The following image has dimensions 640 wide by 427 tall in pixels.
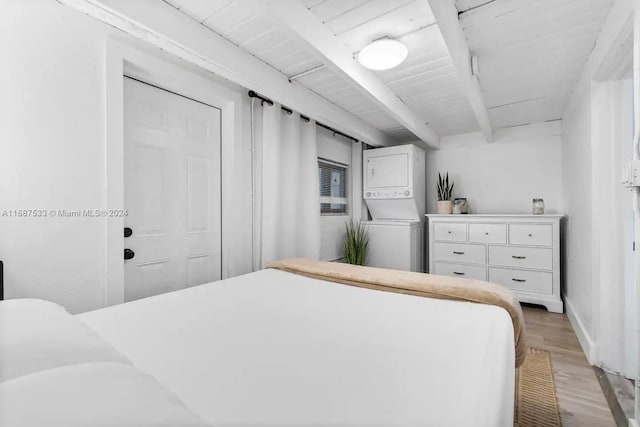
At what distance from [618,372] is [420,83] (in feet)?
8.22

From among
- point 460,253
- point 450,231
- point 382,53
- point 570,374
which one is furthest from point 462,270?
point 382,53

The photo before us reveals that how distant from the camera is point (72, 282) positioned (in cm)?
158

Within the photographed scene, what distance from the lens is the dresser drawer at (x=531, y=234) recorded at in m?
3.19

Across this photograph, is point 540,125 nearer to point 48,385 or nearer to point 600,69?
point 600,69

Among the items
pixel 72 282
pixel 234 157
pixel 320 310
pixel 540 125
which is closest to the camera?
pixel 320 310

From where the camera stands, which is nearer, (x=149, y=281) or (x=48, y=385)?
(x=48, y=385)

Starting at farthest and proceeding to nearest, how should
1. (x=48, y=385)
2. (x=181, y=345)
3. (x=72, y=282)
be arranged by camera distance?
(x=72, y=282)
(x=181, y=345)
(x=48, y=385)

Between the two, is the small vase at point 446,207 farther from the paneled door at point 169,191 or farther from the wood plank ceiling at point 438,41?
the paneled door at point 169,191

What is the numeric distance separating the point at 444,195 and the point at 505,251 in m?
1.13

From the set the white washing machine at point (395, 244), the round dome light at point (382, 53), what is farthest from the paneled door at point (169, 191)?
the white washing machine at point (395, 244)

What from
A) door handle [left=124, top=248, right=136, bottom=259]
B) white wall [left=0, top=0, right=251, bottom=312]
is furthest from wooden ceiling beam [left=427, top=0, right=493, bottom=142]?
door handle [left=124, top=248, right=136, bottom=259]

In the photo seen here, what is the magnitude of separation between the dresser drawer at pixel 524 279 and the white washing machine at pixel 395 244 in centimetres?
93

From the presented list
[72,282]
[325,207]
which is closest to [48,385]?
[72,282]

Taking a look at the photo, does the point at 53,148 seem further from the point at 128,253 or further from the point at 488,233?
the point at 488,233
